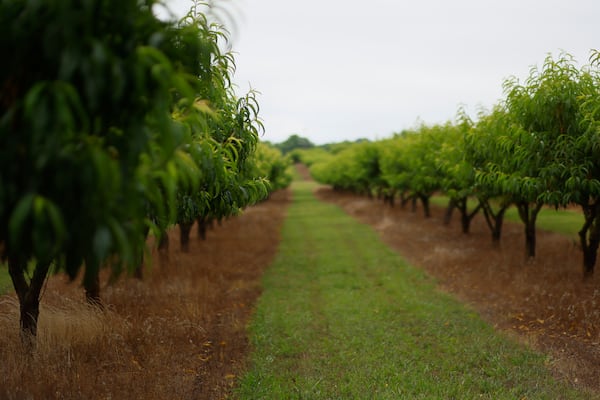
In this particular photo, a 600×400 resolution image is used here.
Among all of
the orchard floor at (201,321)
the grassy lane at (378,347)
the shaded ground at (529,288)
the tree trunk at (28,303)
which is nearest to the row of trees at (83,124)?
the orchard floor at (201,321)

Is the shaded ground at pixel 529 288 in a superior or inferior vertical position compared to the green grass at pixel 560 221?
inferior

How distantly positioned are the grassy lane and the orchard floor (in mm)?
495

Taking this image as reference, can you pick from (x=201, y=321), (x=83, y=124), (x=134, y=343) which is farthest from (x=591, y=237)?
(x=83, y=124)

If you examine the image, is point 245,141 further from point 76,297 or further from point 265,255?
point 265,255

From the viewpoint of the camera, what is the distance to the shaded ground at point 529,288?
8.09 metres

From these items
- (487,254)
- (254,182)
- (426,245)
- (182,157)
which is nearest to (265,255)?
(426,245)

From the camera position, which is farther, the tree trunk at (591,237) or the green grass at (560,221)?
the green grass at (560,221)

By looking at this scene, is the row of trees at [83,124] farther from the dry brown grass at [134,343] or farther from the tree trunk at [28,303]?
the tree trunk at [28,303]

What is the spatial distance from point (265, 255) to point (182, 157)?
1642 centimetres

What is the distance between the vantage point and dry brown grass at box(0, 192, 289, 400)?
19.0 feet

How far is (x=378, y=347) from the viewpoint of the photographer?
27.8ft

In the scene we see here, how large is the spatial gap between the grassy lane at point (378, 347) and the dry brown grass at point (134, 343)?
2.25ft

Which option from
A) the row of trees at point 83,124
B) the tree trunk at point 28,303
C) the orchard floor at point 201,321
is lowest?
the orchard floor at point 201,321

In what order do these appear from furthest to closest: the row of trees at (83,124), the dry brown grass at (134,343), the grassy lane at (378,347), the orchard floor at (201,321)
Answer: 1. the grassy lane at (378,347)
2. the orchard floor at (201,321)
3. the dry brown grass at (134,343)
4. the row of trees at (83,124)
